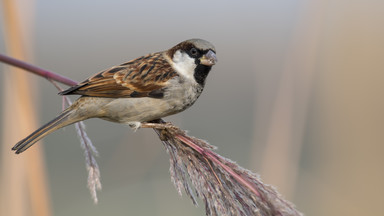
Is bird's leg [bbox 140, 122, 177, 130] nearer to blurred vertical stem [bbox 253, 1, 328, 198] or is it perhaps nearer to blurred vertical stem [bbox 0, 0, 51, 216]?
blurred vertical stem [bbox 0, 0, 51, 216]

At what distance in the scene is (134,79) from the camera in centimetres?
250

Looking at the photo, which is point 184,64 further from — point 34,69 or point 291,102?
point 34,69

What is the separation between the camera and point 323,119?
10.7 feet

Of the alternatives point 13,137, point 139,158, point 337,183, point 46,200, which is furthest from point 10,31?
point 337,183

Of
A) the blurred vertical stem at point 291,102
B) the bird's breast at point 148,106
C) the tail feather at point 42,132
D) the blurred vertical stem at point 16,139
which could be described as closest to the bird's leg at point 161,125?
the bird's breast at point 148,106

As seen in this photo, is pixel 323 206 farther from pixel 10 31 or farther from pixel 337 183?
pixel 10 31

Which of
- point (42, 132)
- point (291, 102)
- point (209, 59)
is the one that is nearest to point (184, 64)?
point (209, 59)

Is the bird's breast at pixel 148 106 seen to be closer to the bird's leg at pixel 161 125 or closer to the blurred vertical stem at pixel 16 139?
the bird's leg at pixel 161 125

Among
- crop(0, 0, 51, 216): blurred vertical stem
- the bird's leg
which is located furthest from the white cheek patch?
crop(0, 0, 51, 216): blurred vertical stem

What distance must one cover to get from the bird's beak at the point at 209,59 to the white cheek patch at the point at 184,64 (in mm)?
91

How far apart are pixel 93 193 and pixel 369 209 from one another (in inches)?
88.2

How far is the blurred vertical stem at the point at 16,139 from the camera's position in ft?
6.76

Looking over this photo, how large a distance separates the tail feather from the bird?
16cm

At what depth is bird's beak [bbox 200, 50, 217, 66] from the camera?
243 cm
